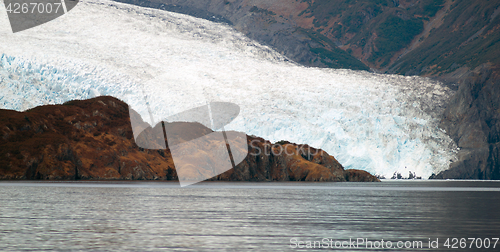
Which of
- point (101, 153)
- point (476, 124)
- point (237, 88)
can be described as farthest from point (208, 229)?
point (476, 124)

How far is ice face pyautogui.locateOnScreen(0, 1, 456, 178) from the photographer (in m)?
71.8

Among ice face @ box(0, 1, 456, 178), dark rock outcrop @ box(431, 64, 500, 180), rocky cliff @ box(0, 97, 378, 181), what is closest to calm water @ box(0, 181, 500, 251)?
rocky cliff @ box(0, 97, 378, 181)

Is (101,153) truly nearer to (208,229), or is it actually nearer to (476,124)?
(208,229)

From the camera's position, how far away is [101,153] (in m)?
57.4

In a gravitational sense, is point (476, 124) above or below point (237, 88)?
below

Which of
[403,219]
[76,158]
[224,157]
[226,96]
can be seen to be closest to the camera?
[403,219]

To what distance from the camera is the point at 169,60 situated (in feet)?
306

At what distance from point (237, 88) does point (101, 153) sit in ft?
113

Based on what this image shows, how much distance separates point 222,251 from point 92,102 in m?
58.0

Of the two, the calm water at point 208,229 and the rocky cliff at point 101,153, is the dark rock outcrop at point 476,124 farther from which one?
the calm water at point 208,229

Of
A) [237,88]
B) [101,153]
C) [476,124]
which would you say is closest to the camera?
[101,153]

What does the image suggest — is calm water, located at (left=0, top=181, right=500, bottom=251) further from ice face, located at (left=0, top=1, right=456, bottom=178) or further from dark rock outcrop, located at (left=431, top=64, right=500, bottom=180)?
dark rock outcrop, located at (left=431, top=64, right=500, bottom=180)

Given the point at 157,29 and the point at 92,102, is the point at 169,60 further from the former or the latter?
the point at 92,102

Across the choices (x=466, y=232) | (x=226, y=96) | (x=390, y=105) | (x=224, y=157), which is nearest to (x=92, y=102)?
(x=224, y=157)
